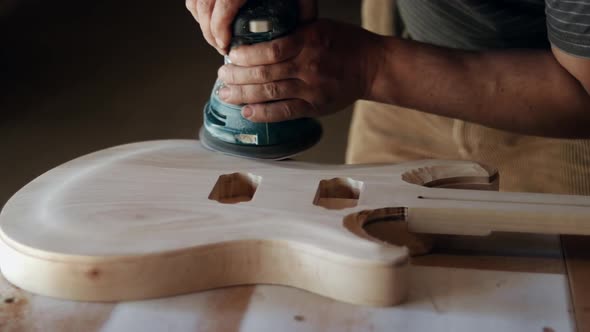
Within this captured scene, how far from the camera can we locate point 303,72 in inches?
40.2

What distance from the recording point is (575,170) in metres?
1.24

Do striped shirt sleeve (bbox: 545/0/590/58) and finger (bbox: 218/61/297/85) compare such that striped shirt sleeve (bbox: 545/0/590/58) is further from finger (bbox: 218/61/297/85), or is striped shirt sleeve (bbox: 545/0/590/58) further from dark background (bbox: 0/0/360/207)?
dark background (bbox: 0/0/360/207)

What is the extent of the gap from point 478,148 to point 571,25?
1.38ft

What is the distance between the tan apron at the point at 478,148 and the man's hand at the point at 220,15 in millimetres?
425

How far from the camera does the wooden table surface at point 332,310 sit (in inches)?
29.5

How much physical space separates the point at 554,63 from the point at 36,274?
71cm

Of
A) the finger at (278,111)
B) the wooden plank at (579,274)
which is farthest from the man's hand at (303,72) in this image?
the wooden plank at (579,274)

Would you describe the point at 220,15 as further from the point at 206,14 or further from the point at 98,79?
the point at 98,79

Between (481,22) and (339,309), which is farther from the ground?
(481,22)

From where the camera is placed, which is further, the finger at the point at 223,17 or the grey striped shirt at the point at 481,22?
the grey striped shirt at the point at 481,22

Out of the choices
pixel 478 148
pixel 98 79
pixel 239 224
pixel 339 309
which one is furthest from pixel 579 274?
pixel 98 79

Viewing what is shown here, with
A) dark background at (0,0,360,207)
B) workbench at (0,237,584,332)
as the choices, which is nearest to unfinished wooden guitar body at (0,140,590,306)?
workbench at (0,237,584,332)

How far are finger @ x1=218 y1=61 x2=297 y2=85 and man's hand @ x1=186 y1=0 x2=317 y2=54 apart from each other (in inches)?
1.2

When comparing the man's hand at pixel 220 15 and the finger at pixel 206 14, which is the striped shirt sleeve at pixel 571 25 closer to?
the man's hand at pixel 220 15
